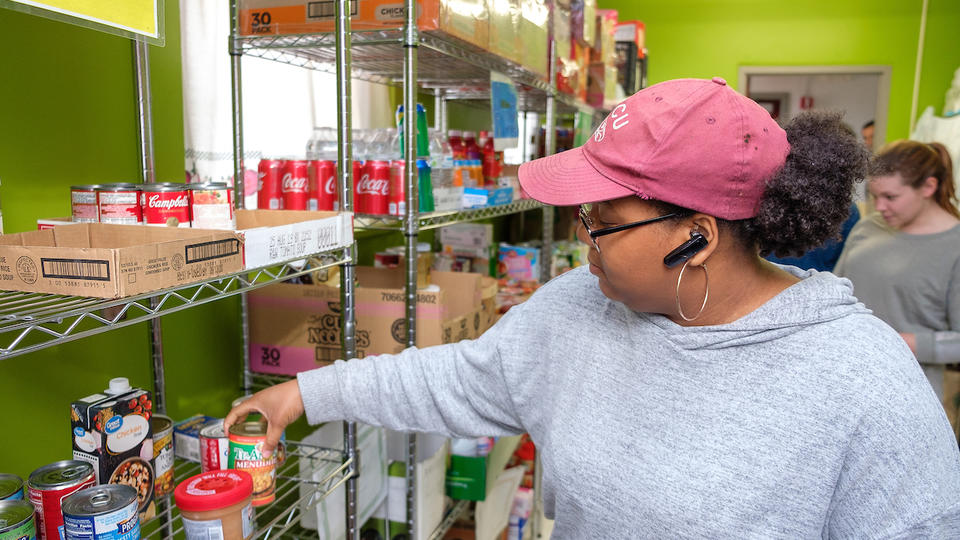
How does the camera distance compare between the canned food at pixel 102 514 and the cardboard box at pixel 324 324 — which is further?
the cardboard box at pixel 324 324

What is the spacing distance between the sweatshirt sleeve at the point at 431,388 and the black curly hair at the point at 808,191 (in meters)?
0.55

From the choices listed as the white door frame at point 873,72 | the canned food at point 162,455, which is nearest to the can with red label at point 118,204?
the canned food at point 162,455

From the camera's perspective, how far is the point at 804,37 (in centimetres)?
595

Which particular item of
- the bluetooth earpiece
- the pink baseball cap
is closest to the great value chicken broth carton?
the pink baseball cap

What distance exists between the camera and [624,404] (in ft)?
4.00

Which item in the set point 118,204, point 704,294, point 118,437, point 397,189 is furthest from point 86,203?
point 704,294

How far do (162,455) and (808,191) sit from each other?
49.2 inches

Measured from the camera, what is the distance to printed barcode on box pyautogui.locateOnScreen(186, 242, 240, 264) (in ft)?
3.26

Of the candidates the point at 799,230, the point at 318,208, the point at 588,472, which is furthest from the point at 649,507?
the point at 318,208

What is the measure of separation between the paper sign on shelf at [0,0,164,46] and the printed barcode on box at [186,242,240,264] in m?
0.33

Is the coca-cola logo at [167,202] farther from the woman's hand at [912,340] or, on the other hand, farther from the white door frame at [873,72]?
the white door frame at [873,72]

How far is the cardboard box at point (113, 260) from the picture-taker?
872 millimetres

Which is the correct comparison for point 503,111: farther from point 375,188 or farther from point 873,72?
point 873,72

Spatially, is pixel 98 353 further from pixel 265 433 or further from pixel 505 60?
pixel 505 60
